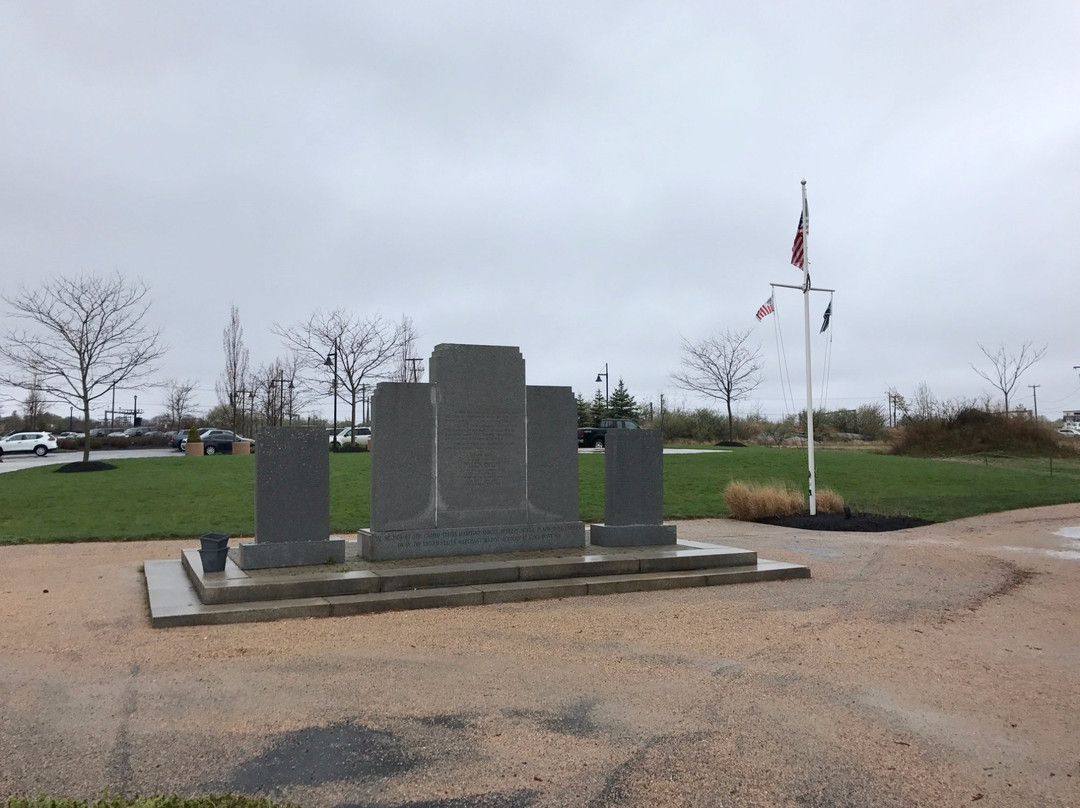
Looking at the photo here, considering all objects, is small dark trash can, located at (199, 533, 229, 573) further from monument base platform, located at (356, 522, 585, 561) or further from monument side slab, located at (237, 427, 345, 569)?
monument base platform, located at (356, 522, 585, 561)

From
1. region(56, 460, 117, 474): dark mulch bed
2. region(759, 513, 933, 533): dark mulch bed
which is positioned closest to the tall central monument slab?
A: region(759, 513, 933, 533): dark mulch bed

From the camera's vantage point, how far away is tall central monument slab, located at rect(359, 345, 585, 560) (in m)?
9.62

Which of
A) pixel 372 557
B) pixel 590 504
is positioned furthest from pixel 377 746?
pixel 590 504

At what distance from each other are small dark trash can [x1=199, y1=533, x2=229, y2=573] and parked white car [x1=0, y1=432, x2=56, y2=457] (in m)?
42.3

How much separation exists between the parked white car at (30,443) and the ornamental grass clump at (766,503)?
1614 inches

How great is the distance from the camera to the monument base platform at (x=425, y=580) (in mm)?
7566

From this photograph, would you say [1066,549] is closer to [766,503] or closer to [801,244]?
[766,503]

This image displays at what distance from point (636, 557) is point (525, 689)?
440 centimetres

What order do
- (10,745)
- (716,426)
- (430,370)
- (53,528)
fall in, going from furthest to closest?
(716,426) → (53,528) → (430,370) → (10,745)

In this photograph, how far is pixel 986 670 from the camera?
19.5 ft

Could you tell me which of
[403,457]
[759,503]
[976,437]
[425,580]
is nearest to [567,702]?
[425,580]

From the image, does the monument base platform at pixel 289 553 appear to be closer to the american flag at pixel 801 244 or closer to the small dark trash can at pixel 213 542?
the small dark trash can at pixel 213 542

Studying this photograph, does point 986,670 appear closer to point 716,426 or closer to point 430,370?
point 430,370

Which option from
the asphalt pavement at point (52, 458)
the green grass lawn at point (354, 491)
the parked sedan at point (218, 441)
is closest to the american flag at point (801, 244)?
the green grass lawn at point (354, 491)
